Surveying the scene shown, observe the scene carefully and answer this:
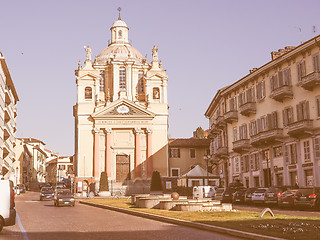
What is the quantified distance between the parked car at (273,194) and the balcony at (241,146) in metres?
19.6

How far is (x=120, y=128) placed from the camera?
258 ft

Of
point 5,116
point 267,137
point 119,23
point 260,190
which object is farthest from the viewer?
point 119,23

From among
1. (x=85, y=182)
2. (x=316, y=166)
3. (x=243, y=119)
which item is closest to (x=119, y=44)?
(x=85, y=182)

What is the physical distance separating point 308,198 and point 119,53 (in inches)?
2564

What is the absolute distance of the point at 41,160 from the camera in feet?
518

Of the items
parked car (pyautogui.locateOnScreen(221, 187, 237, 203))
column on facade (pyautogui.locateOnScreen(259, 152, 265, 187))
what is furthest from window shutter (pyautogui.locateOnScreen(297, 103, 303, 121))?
parked car (pyautogui.locateOnScreen(221, 187, 237, 203))

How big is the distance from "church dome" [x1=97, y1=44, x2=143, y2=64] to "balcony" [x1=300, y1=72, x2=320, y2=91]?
164ft

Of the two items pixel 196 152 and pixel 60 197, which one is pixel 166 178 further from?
pixel 60 197

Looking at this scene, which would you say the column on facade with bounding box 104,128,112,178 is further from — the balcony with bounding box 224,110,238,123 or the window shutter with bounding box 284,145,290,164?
the window shutter with bounding box 284,145,290,164

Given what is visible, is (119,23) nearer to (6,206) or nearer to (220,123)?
(220,123)

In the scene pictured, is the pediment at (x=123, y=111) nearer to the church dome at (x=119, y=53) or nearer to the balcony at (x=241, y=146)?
the church dome at (x=119, y=53)

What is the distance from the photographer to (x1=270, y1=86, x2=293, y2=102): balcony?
43.3 metres

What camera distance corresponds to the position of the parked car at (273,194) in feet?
106

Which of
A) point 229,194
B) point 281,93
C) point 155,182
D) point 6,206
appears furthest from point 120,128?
point 6,206
